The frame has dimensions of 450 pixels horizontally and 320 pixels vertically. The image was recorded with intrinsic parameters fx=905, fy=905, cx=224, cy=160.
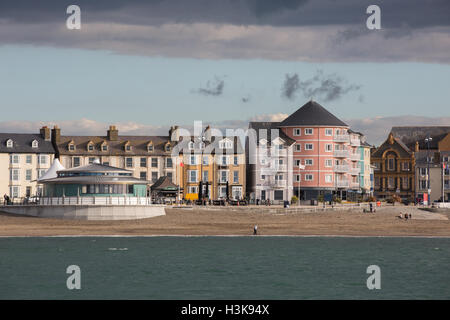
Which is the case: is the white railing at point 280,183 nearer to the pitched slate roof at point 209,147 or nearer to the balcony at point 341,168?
the pitched slate roof at point 209,147

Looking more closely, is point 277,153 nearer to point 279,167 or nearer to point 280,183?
point 279,167

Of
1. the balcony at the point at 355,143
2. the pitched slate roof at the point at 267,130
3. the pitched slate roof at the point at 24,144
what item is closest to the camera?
the pitched slate roof at the point at 24,144

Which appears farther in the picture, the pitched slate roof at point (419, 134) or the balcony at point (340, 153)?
the pitched slate roof at point (419, 134)

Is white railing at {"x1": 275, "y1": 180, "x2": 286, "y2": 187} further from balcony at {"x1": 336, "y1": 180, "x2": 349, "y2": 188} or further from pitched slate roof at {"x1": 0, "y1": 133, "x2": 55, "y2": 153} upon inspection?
pitched slate roof at {"x1": 0, "y1": 133, "x2": 55, "y2": 153}

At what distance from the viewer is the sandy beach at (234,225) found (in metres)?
85.5

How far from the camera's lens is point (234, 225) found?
9112 centimetres

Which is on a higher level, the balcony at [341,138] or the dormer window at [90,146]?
the balcony at [341,138]

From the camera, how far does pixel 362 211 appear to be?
108 metres

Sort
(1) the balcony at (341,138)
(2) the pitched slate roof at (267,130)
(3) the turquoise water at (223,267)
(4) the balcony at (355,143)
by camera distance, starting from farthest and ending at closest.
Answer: (4) the balcony at (355,143), (1) the balcony at (341,138), (2) the pitched slate roof at (267,130), (3) the turquoise water at (223,267)

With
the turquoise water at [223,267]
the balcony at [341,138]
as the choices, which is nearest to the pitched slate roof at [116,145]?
the balcony at [341,138]

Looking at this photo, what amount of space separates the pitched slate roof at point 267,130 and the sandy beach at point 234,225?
31.6m

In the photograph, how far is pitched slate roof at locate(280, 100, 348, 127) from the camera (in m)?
134

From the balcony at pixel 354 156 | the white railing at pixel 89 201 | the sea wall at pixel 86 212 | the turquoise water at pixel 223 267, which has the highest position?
the balcony at pixel 354 156
